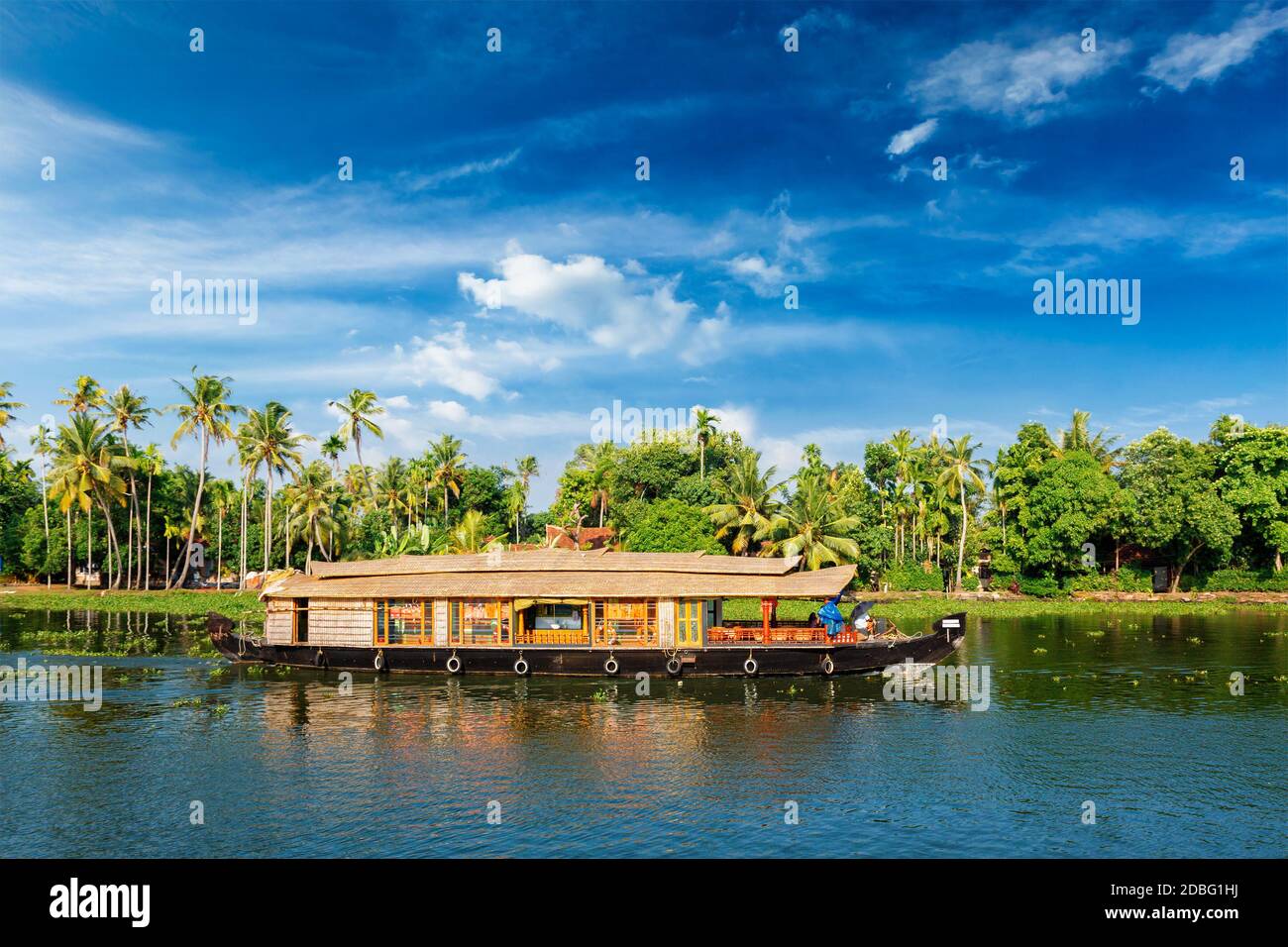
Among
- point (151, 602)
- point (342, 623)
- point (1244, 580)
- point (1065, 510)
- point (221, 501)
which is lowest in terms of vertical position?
point (1244, 580)

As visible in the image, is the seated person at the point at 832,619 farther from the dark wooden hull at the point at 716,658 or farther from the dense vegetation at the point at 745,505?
the dense vegetation at the point at 745,505

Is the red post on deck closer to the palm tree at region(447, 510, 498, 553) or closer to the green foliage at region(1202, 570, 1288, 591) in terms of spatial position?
the palm tree at region(447, 510, 498, 553)

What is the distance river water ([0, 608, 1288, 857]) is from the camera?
49.6 feet

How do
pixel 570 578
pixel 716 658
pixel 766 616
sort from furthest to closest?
pixel 570 578 → pixel 766 616 → pixel 716 658

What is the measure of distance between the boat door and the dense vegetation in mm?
25022

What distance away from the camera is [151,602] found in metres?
58.8

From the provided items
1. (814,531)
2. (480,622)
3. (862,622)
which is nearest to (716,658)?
(862,622)

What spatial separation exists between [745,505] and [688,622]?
1207 inches

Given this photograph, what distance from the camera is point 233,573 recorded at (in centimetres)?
8738

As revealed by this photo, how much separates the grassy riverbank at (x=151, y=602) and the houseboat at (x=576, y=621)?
22.0 metres

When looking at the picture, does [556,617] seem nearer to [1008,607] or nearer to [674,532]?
[674,532]

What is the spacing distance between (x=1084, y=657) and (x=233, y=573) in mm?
78596

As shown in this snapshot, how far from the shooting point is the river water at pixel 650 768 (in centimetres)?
1513

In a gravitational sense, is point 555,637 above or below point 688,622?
below
